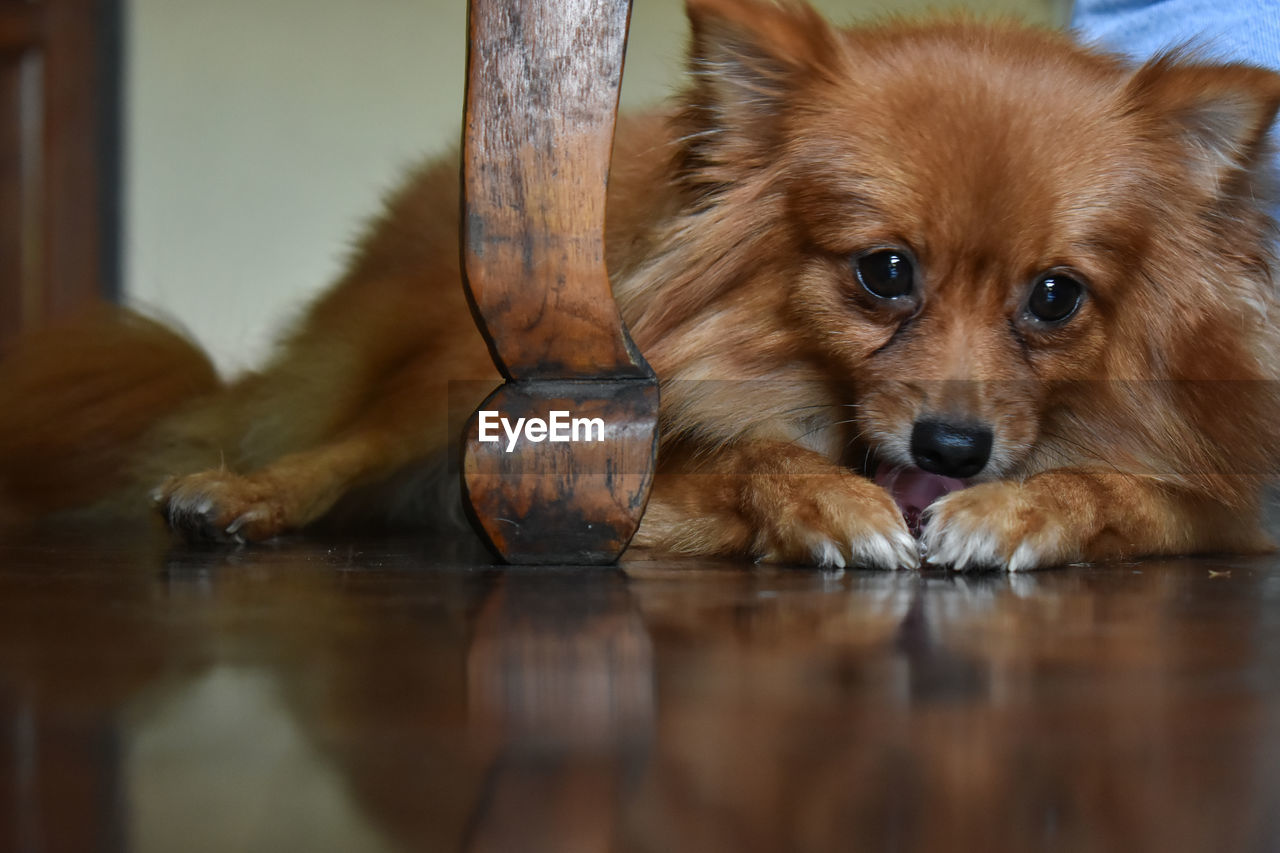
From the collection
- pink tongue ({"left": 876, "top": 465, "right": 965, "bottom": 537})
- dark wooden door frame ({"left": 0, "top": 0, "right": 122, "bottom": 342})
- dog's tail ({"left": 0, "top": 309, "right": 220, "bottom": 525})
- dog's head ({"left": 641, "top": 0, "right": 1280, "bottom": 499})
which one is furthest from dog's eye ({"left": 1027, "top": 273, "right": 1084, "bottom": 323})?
dark wooden door frame ({"left": 0, "top": 0, "right": 122, "bottom": 342})

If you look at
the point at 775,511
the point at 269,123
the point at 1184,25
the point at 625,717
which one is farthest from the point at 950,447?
the point at 269,123

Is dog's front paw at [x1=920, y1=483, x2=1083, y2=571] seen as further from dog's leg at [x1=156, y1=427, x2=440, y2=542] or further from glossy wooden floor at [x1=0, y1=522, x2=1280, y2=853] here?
dog's leg at [x1=156, y1=427, x2=440, y2=542]

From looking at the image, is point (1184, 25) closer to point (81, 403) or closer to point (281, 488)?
point (281, 488)

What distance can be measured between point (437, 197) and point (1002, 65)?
119 centimetres

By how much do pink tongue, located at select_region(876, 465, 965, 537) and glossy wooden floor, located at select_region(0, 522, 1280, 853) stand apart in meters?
0.48

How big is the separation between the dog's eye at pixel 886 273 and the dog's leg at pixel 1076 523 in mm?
304

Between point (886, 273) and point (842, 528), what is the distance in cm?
40

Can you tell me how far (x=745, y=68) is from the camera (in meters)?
1.83

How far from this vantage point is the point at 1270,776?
72 centimetres

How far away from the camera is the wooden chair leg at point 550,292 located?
144 cm

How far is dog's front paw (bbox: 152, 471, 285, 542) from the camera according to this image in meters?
1.83

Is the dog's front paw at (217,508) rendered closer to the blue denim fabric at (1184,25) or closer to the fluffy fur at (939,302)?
the fluffy fur at (939,302)

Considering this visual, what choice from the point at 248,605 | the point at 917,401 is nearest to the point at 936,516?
the point at 917,401

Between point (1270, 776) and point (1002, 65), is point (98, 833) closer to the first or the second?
point (1270, 776)
